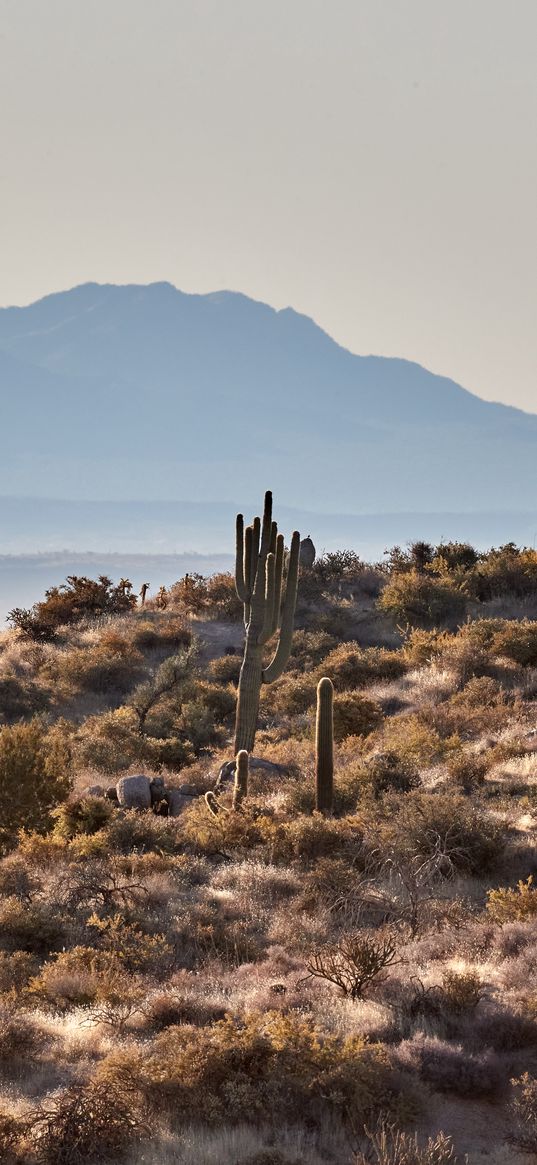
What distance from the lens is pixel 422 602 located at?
91.0 ft

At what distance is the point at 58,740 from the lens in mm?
16031

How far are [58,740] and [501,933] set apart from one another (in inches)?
372

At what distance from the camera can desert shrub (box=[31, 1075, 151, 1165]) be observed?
564 centimetres

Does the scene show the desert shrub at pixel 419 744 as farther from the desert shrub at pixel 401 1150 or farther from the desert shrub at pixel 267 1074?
the desert shrub at pixel 401 1150

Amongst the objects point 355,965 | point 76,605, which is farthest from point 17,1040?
point 76,605

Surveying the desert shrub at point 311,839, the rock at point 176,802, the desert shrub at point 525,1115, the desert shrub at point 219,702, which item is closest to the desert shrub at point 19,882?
the desert shrub at point 311,839

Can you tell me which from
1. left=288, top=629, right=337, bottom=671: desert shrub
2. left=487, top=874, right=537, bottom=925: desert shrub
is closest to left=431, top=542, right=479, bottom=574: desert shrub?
left=288, top=629, right=337, bottom=671: desert shrub

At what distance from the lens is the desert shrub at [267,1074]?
5961 millimetres

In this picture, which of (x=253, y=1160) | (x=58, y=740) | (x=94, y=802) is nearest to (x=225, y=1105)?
(x=253, y=1160)

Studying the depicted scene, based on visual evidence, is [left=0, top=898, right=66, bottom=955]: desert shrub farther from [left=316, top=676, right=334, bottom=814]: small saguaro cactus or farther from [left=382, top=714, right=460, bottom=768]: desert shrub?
[left=382, top=714, right=460, bottom=768]: desert shrub

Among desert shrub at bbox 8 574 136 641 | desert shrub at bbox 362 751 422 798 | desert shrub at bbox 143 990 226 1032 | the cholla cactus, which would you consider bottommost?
desert shrub at bbox 143 990 226 1032

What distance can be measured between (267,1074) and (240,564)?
13014 millimetres

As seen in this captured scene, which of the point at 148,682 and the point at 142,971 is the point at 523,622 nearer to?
the point at 148,682

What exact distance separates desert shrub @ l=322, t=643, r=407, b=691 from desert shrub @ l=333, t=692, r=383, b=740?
3.14 m
